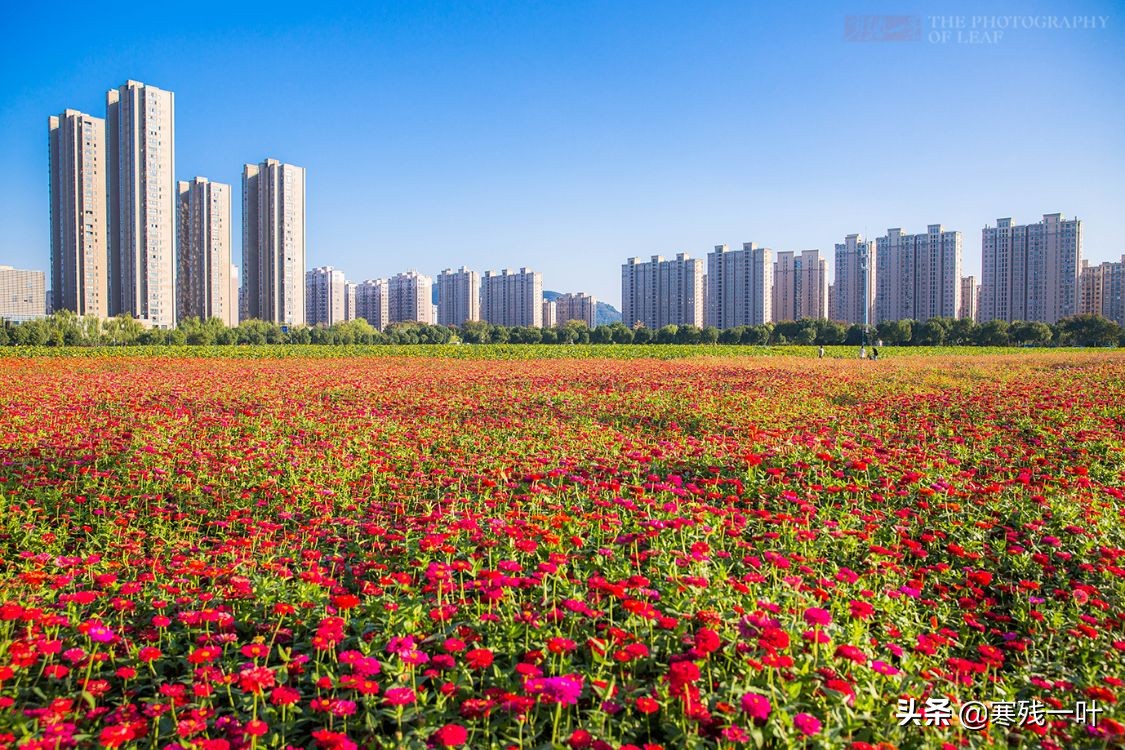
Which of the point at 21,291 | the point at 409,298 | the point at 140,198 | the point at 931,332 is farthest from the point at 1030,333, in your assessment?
the point at 21,291

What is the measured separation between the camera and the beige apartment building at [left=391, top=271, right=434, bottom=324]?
112750 mm

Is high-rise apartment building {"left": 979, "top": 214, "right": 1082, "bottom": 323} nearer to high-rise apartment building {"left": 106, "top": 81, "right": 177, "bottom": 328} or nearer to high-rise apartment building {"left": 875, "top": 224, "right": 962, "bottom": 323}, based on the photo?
high-rise apartment building {"left": 875, "top": 224, "right": 962, "bottom": 323}

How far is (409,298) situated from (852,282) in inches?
2765

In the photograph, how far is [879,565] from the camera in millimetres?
3820

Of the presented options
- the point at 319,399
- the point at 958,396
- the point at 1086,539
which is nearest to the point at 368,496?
the point at 1086,539

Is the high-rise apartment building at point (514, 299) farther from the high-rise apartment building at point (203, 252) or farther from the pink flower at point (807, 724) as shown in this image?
the pink flower at point (807, 724)

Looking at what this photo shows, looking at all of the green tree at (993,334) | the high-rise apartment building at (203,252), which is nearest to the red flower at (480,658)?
the green tree at (993,334)

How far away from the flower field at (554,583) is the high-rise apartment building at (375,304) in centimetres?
10767

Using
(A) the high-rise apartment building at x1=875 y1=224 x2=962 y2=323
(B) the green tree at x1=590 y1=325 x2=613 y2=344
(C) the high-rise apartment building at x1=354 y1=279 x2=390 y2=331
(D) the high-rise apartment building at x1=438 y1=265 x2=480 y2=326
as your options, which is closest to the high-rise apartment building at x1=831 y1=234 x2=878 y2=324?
(A) the high-rise apartment building at x1=875 y1=224 x2=962 y2=323

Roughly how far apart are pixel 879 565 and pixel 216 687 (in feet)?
11.1

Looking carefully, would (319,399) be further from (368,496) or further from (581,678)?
(581,678)

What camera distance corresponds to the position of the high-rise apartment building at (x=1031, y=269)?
206 feet

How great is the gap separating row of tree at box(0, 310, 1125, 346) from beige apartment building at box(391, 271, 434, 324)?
4178cm

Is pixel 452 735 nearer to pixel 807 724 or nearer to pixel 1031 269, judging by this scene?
pixel 807 724
